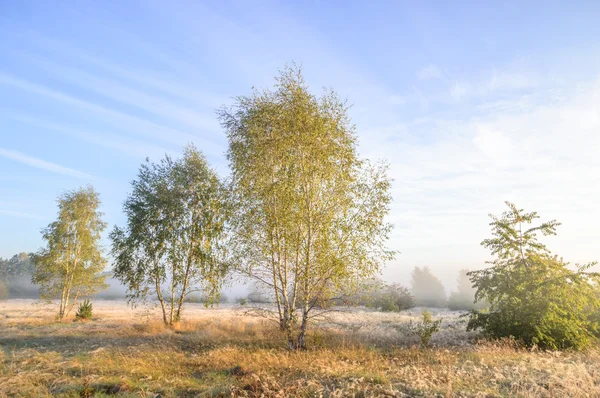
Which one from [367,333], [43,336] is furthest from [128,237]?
[367,333]

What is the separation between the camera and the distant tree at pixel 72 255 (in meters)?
28.6

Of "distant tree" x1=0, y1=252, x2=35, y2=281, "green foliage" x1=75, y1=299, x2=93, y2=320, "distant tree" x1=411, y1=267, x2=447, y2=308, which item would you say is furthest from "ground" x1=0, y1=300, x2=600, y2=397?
"distant tree" x1=0, y1=252, x2=35, y2=281

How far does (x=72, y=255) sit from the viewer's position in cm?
2966

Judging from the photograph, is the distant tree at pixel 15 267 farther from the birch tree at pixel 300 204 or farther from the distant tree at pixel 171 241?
the birch tree at pixel 300 204

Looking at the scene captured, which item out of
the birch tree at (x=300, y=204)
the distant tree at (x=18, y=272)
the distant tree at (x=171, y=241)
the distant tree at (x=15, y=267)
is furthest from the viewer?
the distant tree at (x=15, y=267)

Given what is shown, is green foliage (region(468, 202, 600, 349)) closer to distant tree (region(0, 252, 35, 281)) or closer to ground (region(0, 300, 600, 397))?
ground (region(0, 300, 600, 397))

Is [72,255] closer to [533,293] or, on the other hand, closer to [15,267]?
[533,293]

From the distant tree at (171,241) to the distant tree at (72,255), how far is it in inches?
387

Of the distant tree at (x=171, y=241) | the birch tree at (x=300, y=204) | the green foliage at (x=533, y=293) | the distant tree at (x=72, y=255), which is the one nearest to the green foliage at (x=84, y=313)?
the distant tree at (x=72, y=255)

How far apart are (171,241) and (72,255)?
14177mm

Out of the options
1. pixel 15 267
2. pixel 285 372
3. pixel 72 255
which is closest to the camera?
pixel 285 372

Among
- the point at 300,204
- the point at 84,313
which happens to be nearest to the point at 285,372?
the point at 300,204

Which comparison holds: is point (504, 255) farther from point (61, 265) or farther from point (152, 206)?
point (61, 265)

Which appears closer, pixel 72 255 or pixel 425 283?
pixel 72 255
